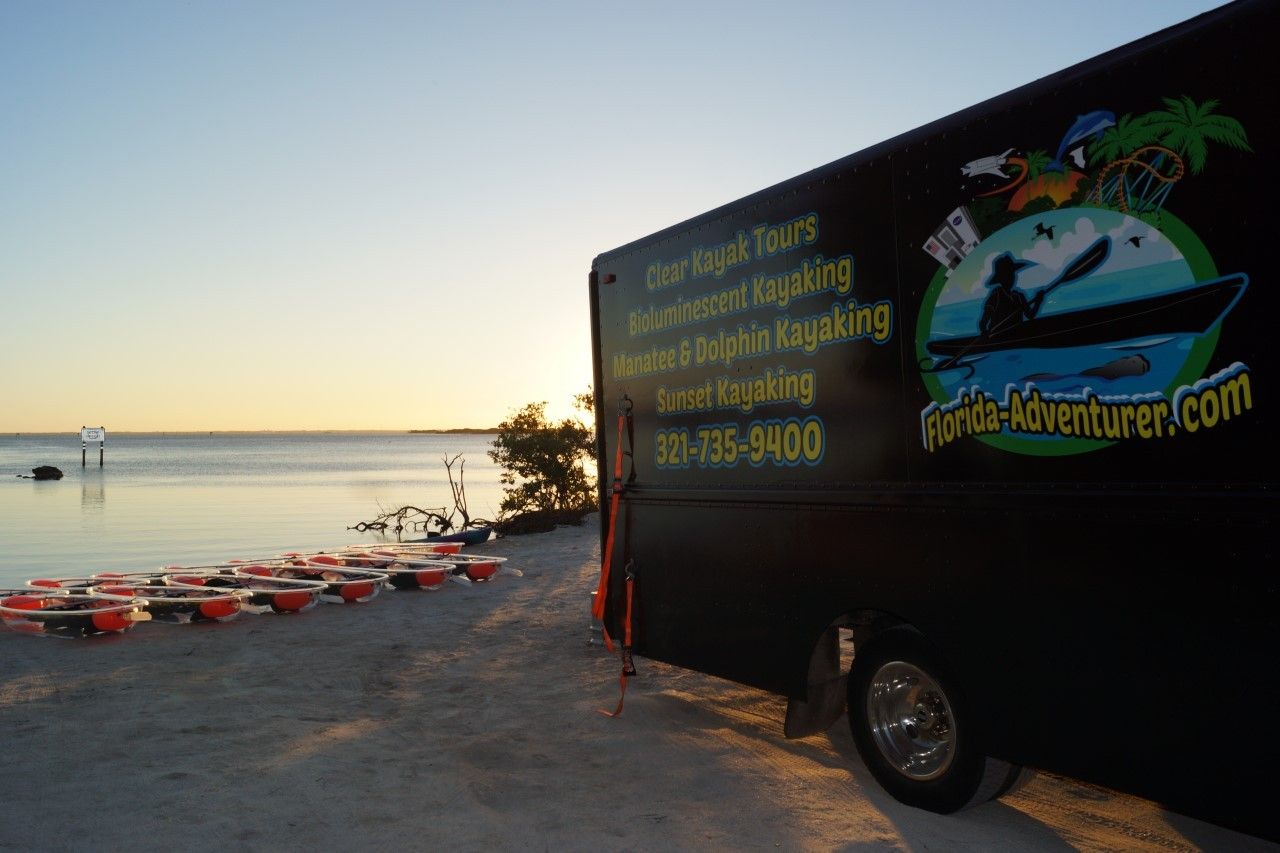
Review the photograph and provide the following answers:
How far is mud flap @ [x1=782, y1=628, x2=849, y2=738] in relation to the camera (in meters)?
5.51

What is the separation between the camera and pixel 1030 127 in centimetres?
424

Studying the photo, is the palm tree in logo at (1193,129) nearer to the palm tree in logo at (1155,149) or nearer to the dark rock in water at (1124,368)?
the palm tree in logo at (1155,149)

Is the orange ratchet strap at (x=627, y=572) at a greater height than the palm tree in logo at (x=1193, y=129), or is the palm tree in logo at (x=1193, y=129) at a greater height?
the palm tree in logo at (x=1193, y=129)

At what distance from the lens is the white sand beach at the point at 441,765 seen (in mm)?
4691

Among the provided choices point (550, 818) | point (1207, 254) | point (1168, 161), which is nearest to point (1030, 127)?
point (1168, 161)

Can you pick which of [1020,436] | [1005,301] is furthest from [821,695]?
[1005,301]

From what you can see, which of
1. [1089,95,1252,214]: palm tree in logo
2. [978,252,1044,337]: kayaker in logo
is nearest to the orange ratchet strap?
[978,252,1044,337]: kayaker in logo

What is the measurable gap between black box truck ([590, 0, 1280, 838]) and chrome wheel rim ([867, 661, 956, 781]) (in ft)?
0.05

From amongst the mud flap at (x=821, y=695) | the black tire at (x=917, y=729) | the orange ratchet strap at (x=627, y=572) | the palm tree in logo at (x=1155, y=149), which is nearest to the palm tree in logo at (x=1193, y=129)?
the palm tree in logo at (x=1155, y=149)

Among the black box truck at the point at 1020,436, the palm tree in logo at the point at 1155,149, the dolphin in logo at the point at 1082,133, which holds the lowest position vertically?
the black box truck at the point at 1020,436

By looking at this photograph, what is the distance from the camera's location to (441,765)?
19.0ft

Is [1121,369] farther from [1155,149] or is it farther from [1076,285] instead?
[1155,149]

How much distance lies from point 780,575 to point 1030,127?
283cm

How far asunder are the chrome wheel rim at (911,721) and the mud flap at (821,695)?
441mm
